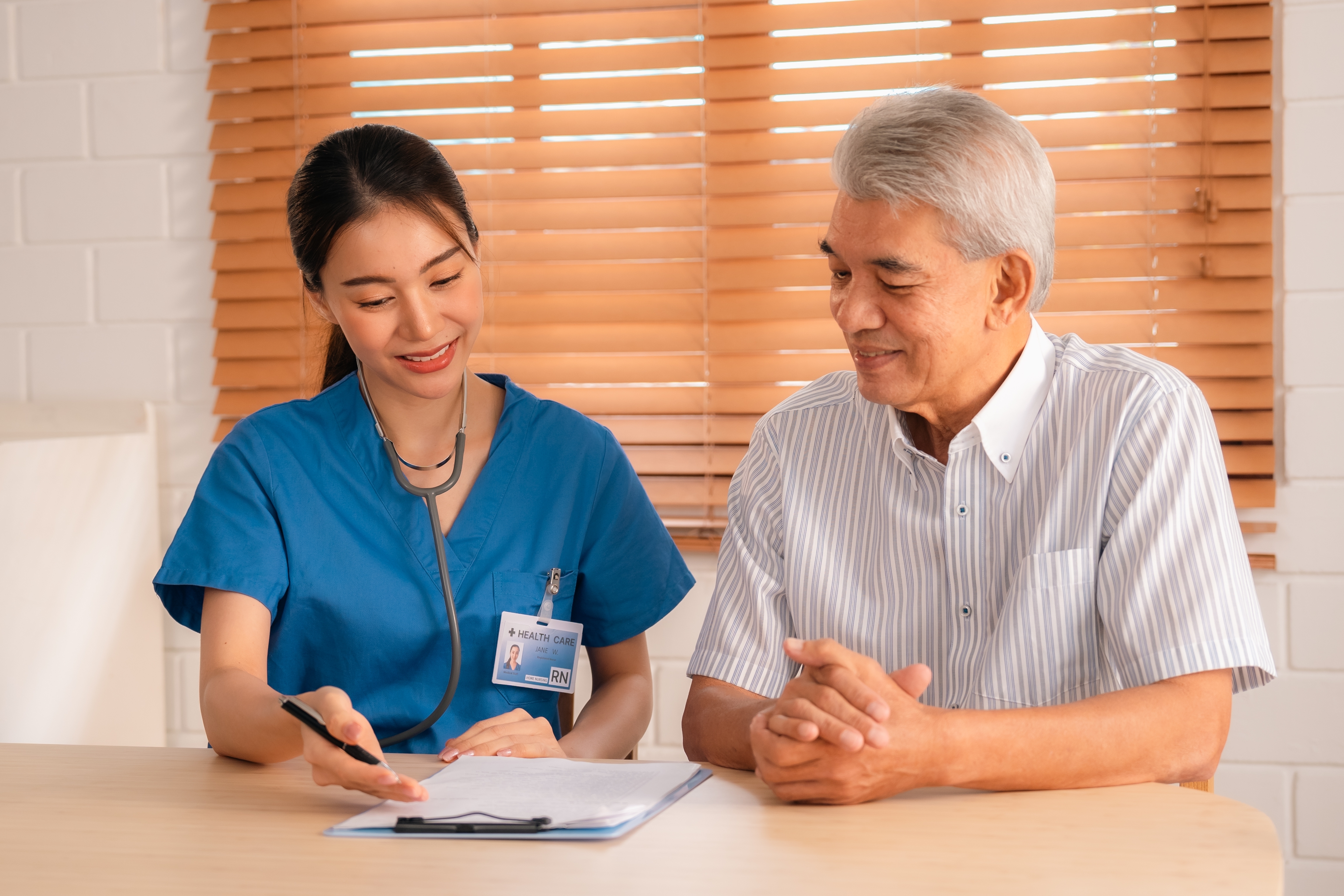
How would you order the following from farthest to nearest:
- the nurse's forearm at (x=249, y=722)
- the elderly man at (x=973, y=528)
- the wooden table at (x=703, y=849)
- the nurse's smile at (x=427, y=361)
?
the nurse's smile at (x=427, y=361), the nurse's forearm at (x=249, y=722), the elderly man at (x=973, y=528), the wooden table at (x=703, y=849)

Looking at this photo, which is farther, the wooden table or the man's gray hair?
the man's gray hair

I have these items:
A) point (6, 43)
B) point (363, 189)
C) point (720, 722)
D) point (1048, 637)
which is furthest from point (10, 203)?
point (1048, 637)

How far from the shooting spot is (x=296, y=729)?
114 centimetres

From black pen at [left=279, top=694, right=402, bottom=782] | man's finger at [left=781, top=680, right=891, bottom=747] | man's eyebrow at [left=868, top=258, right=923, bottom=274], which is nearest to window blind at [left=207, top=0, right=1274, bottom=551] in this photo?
man's eyebrow at [left=868, top=258, right=923, bottom=274]

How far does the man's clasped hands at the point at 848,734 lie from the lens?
3.17 ft

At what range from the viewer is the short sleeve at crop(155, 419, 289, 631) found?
1365 mm

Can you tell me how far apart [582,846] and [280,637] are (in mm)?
727

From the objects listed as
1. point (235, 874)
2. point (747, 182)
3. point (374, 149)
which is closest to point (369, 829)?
point (235, 874)

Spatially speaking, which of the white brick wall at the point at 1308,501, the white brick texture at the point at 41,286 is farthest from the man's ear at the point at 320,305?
the white brick wall at the point at 1308,501

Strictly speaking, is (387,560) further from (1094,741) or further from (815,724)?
(1094,741)

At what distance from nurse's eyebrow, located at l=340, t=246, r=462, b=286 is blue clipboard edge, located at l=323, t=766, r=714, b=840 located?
2.38ft

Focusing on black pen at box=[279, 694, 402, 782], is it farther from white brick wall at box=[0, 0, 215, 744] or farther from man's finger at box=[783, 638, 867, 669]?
white brick wall at box=[0, 0, 215, 744]

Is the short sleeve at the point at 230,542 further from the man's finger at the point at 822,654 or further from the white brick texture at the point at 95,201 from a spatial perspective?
the white brick texture at the point at 95,201

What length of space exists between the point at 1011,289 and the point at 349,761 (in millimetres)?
880
